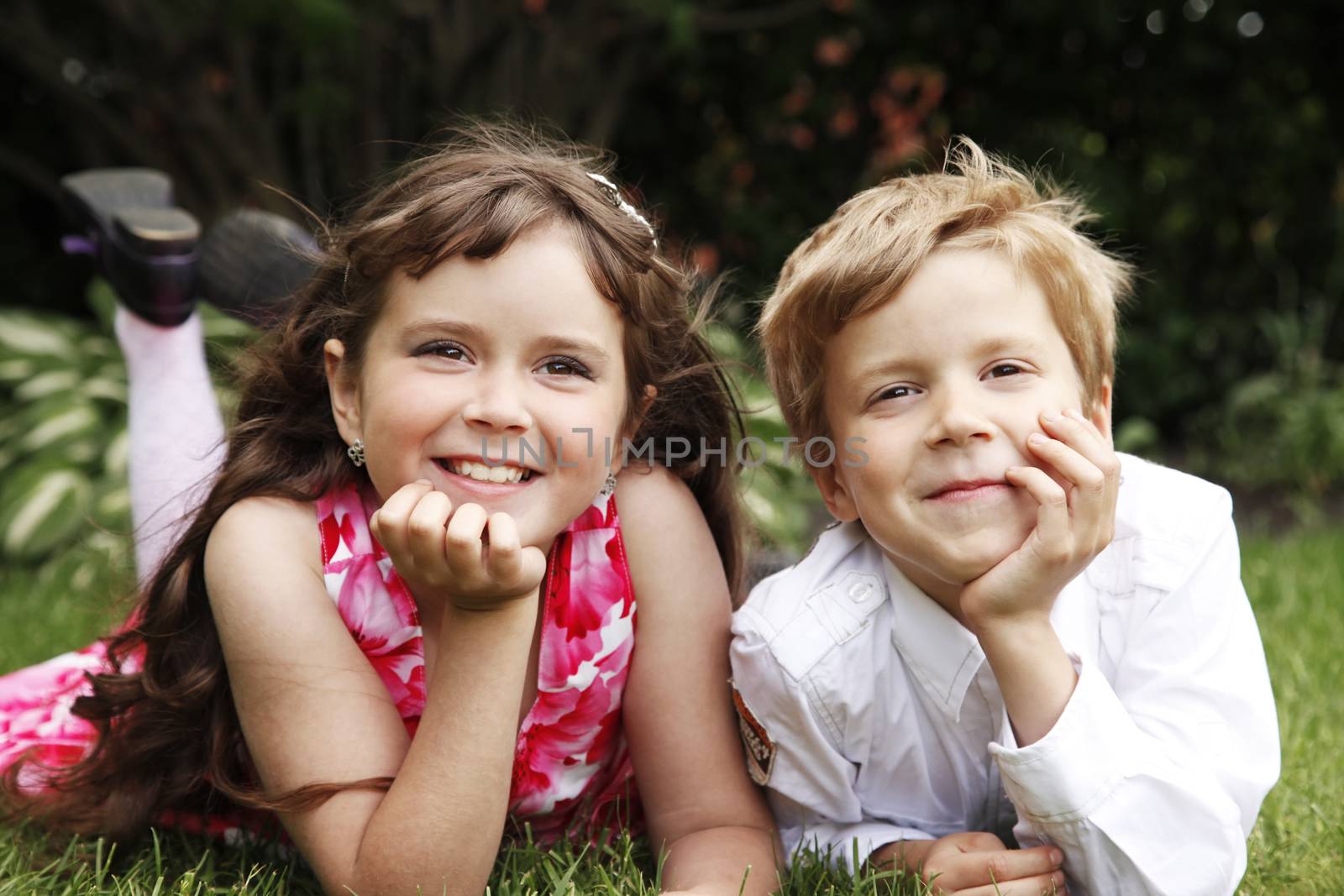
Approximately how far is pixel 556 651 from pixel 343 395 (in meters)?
0.46

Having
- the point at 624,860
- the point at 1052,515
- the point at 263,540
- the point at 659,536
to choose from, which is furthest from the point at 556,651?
the point at 1052,515

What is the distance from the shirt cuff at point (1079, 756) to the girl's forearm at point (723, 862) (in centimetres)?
36

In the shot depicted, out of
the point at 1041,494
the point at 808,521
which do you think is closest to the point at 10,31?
the point at 808,521

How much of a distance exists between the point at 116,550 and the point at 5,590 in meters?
0.32

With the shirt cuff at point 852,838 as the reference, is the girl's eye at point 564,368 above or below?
above

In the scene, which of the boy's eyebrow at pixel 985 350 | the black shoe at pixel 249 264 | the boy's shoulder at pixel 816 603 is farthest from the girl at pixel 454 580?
the black shoe at pixel 249 264

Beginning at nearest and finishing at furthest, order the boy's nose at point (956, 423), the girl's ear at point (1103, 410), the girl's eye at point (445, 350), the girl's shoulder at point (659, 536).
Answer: the boy's nose at point (956, 423) < the girl's eye at point (445, 350) < the girl's ear at point (1103, 410) < the girl's shoulder at point (659, 536)

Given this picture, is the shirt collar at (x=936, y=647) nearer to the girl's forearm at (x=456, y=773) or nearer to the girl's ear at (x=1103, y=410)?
the girl's ear at (x=1103, y=410)

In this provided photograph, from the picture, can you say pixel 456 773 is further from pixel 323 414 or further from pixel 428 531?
pixel 323 414

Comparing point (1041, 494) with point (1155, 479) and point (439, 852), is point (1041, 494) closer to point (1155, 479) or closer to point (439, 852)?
point (1155, 479)

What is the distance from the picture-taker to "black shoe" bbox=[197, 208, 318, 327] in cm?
268

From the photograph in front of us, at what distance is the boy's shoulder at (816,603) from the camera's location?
1.68m

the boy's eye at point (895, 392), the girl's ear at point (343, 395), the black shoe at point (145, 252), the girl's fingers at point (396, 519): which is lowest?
the black shoe at point (145, 252)

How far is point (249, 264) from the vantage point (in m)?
2.73
